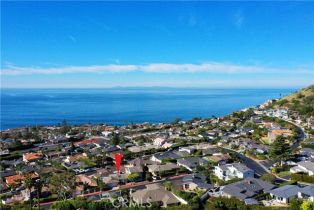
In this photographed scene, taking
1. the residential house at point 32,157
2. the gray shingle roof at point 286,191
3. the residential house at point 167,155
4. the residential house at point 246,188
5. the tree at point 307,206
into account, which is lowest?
the residential house at point 32,157

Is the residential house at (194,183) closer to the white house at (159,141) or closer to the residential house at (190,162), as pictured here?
the residential house at (190,162)

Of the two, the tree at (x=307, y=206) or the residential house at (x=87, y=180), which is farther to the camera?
the residential house at (x=87, y=180)

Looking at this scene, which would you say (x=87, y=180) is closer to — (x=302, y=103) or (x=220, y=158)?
(x=220, y=158)

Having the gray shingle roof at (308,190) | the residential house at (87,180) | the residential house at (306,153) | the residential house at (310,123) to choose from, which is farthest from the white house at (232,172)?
the residential house at (310,123)

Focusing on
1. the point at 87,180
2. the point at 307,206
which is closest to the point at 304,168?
the point at 307,206

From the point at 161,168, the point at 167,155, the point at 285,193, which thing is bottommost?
the point at 167,155

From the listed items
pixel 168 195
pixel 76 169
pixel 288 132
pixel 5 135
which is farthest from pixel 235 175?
pixel 5 135
